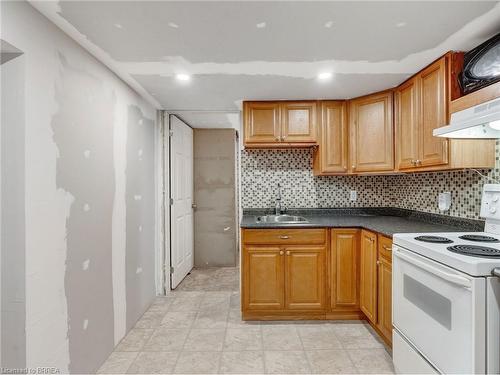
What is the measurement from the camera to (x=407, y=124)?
2.38m

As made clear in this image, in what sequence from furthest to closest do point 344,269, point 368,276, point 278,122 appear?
point 278,122 → point 344,269 → point 368,276

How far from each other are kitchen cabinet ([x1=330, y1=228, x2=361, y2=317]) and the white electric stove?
726mm

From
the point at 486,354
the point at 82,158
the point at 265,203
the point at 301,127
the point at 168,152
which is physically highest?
the point at 301,127

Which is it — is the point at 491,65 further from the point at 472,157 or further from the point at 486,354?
the point at 486,354

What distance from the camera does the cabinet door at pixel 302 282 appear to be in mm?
2570

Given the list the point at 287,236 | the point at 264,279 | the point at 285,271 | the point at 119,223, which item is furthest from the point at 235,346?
the point at 119,223

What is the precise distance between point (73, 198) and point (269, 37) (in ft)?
4.88

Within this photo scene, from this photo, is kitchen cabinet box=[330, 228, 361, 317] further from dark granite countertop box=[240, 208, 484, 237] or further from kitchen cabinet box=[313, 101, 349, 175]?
kitchen cabinet box=[313, 101, 349, 175]

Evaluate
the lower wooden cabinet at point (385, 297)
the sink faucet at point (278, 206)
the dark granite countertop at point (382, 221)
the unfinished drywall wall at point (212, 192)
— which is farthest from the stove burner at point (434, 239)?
the unfinished drywall wall at point (212, 192)

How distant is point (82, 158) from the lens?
69.6 inches

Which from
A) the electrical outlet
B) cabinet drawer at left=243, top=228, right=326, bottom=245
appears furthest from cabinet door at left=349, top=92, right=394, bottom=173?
cabinet drawer at left=243, top=228, right=326, bottom=245

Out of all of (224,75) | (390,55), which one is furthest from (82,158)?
(390,55)

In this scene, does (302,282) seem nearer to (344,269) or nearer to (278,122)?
(344,269)

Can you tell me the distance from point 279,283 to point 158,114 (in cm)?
224
